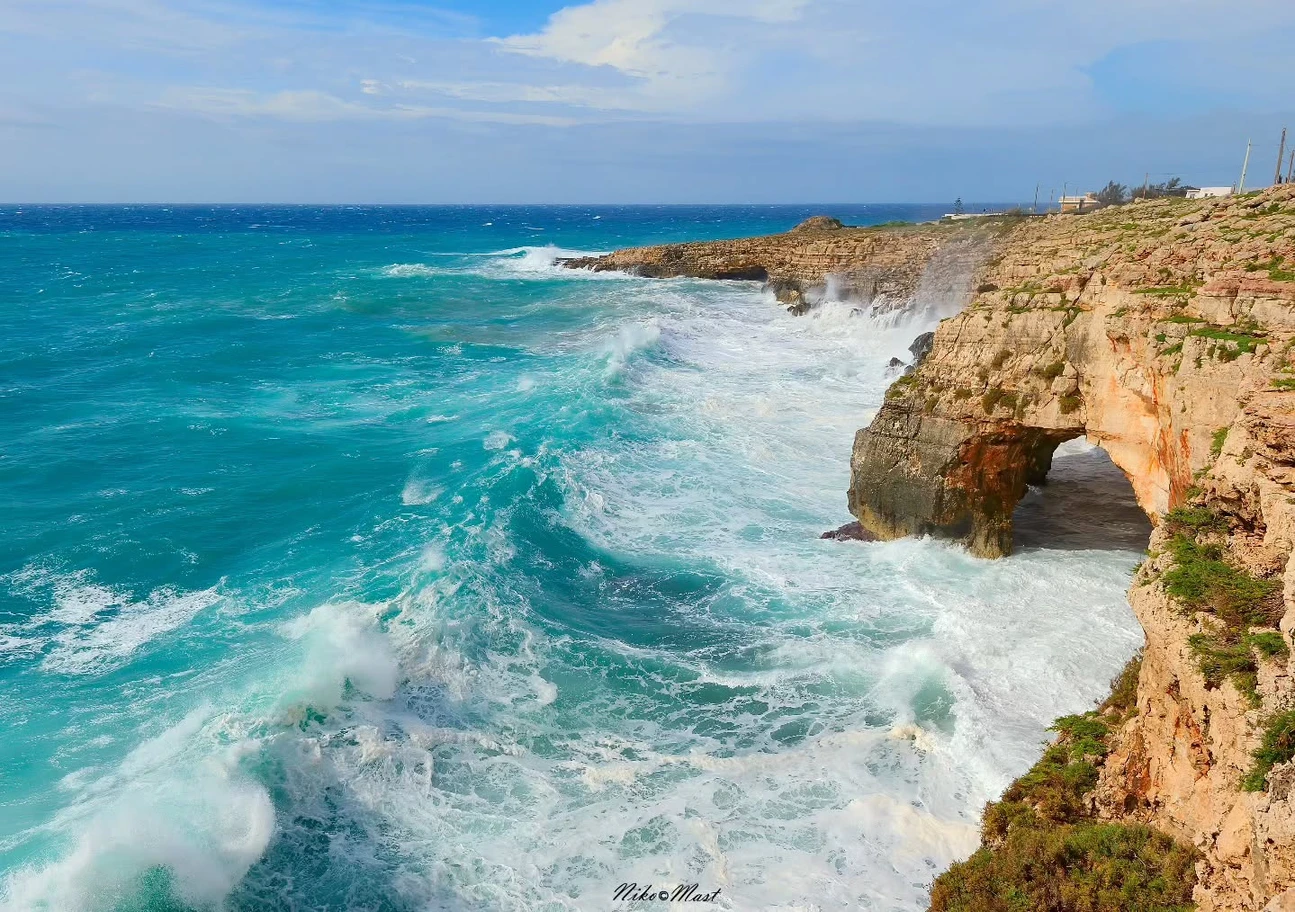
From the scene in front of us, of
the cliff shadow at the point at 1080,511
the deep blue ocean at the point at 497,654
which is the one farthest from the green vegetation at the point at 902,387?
the cliff shadow at the point at 1080,511

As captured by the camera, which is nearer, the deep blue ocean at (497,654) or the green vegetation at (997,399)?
the deep blue ocean at (497,654)

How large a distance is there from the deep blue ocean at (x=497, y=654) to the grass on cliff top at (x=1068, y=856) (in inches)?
65.8

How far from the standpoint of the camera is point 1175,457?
14.5 m

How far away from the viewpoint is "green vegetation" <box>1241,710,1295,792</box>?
6785 millimetres

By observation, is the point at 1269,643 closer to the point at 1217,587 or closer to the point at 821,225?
the point at 1217,587

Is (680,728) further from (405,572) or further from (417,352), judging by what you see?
(417,352)

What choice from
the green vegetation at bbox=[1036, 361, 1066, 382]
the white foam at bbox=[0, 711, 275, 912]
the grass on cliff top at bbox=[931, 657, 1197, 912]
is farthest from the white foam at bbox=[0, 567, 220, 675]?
the green vegetation at bbox=[1036, 361, 1066, 382]

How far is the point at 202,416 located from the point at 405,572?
714 inches

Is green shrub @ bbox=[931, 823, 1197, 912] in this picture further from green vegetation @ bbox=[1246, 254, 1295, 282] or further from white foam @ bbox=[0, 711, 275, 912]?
green vegetation @ bbox=[1246, 254, 1295, 282]

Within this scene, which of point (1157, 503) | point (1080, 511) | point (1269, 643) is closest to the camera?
point (1269, 643)

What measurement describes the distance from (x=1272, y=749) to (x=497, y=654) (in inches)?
503

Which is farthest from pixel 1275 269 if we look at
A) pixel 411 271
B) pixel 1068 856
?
pixel 411 271

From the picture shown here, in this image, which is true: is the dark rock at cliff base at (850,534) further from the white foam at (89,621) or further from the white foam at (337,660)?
the white foam at (89,621)

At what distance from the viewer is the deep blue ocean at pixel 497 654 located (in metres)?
11.5
